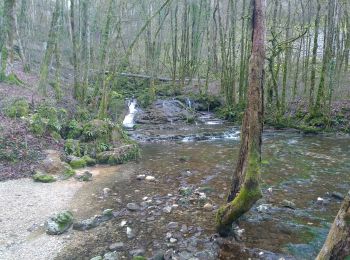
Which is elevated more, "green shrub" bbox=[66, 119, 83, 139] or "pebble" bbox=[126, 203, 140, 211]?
"green shrub" bbox=[66, 119, 83, 139]

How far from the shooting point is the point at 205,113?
25.7 metres

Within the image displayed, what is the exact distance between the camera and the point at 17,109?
13773 millimetres

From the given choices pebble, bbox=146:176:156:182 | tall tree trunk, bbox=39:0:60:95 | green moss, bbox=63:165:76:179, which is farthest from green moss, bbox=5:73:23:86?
pebble, bbox=146:176:156:182

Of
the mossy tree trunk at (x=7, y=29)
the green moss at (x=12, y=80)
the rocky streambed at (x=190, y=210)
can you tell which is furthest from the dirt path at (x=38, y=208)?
the mossy tree trunk at (x=7, y=29)

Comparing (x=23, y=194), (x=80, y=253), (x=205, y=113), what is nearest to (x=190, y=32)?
(x=205, y=113)

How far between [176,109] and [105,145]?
449 inches

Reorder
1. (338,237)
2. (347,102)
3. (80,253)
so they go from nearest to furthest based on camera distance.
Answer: (338,237)
(80,253)
(347,102)

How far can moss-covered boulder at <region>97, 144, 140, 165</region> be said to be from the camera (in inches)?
504

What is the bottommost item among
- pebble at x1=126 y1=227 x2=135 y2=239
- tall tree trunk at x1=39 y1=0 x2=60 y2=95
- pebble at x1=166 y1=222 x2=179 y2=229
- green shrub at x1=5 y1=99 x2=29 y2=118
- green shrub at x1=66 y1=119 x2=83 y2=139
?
pebble at x1=126 y1=227 x2=135 y2=239

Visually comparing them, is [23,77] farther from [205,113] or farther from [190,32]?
[190,32]

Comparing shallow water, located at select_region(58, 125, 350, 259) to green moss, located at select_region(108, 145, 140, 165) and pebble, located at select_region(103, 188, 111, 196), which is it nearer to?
pebble, located at select_region(103, 188, 111, 196)

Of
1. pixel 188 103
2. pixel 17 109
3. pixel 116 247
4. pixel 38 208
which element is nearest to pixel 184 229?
pixel 116 247

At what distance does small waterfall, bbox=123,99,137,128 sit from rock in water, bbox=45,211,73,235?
47.7 ft

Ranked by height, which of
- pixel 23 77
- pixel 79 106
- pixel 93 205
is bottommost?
pixel 93 205
